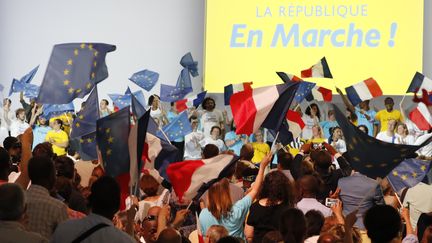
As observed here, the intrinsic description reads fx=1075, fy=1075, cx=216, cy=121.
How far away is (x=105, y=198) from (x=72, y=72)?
629 cm

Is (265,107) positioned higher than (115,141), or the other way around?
(115,141)

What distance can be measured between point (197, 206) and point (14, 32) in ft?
55.8

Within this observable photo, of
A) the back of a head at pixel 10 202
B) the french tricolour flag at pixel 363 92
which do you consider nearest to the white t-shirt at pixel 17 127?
the french tricolour flag at pixel 363 92

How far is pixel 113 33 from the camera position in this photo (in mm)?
24984

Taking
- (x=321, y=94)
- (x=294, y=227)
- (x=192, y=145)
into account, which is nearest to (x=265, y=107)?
(x=294, y=227)

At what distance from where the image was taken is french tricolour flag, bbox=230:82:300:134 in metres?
10.9

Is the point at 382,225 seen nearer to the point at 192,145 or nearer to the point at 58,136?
the point at 192,145

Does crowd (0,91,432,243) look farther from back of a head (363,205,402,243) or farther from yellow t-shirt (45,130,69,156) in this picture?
yellow t-shirt (45,130,69,156)

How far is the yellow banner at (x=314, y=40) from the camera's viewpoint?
21.7 metres

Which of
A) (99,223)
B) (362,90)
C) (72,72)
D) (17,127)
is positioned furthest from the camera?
(17,127)

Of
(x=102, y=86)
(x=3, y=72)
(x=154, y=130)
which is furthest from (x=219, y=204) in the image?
(x=3, y=72)

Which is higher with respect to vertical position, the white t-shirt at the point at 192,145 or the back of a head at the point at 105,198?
the back of a head at the point at 105,198

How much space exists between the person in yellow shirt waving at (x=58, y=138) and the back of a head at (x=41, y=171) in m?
11.8

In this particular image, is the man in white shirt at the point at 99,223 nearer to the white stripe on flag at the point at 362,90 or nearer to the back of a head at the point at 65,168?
the back of a head at the point at 65,168
